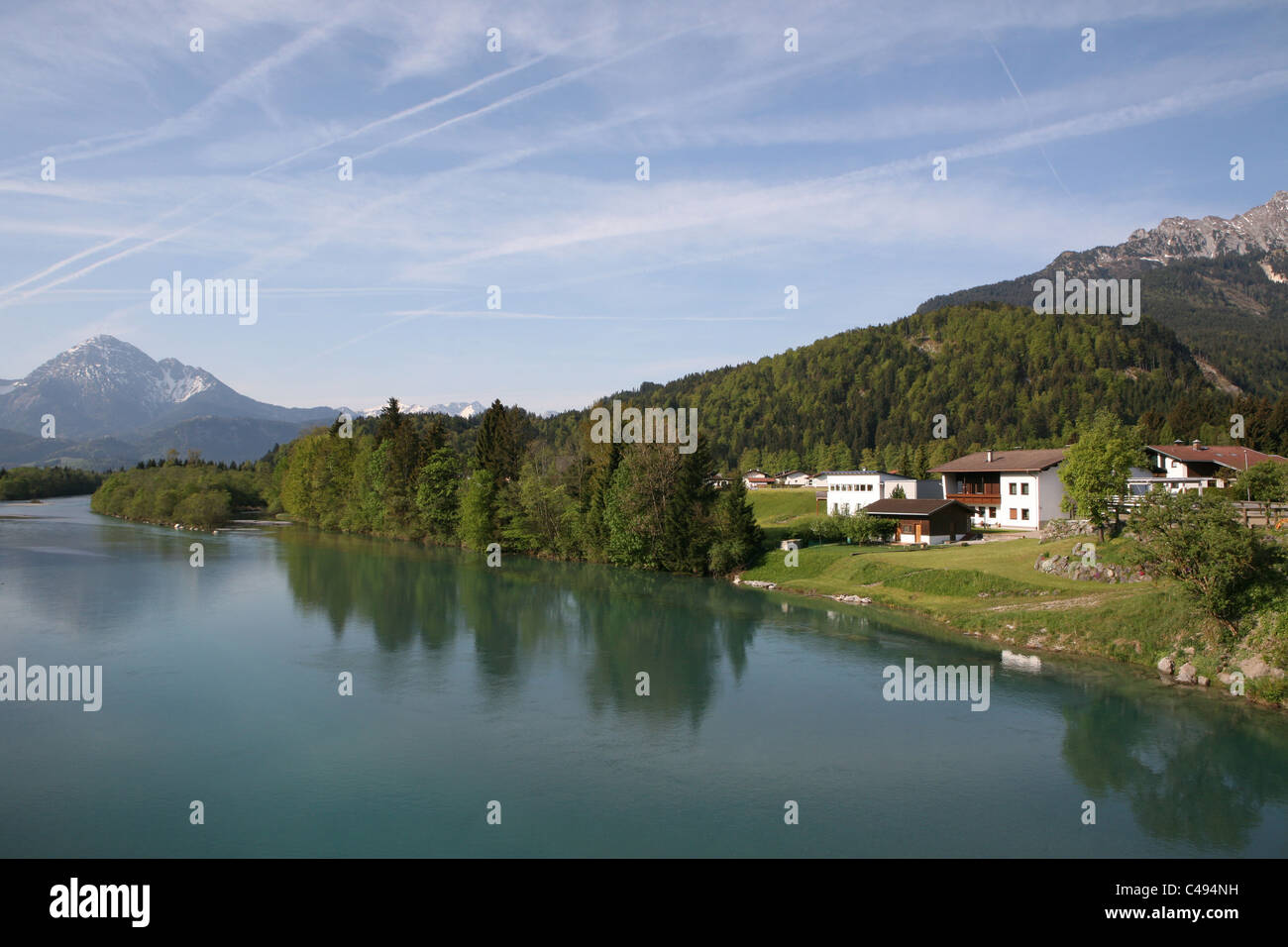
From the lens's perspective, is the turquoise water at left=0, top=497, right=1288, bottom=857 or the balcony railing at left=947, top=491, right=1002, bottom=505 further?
the balcony railing at left=947, top=491, right=1002, bottom=505

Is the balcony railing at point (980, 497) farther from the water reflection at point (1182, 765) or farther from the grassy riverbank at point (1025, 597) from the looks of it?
the water reflection at point (1182, 765)

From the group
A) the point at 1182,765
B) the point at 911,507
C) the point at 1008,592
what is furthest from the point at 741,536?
the point at 1182,765

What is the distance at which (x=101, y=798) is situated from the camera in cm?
1894

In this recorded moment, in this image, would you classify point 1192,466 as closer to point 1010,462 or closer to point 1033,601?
point 1010,462

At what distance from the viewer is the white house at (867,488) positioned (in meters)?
70.8

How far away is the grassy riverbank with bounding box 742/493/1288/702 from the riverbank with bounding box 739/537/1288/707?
43 millimetres

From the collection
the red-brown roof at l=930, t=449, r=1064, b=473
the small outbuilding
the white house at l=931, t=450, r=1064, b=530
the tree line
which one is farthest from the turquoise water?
the red-brown roof at l=930, t=449, r=1064, b=473

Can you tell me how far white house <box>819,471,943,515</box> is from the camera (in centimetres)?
7081

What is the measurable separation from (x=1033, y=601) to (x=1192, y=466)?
130ft

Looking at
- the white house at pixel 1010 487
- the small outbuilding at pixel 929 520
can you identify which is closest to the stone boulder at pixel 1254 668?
the small outbuilding at pixel 929 520

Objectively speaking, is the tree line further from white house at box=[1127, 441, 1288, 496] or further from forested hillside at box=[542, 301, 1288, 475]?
forested hillside at box=[542, 301, 1288, 475]

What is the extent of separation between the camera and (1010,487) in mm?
61000

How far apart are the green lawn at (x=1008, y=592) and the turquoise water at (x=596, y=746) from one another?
227 centimetres

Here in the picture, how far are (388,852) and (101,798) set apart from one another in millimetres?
7639
